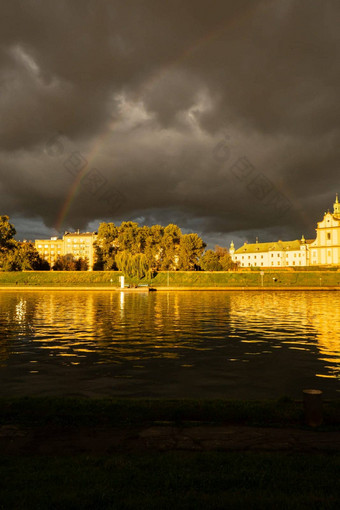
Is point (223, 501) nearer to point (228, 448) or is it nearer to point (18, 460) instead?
point (228, 448)

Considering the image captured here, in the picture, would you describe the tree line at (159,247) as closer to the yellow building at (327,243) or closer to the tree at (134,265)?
the tree at (134,265)

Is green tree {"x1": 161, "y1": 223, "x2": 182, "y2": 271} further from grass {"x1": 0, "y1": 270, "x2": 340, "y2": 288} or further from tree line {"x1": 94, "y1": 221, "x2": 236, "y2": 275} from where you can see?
grass {"x1": 0, "y1": 270, "x2": 340, "y2": 288}

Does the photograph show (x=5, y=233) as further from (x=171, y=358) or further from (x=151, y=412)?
(x=151, y=412)

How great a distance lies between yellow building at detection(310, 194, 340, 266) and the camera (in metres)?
163

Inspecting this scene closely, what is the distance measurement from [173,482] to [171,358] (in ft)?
43.5

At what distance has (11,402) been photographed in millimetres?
10664

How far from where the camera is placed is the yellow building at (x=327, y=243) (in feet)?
536

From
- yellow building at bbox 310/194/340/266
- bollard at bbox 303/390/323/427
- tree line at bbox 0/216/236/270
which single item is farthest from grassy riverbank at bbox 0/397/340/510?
yellow building at bbox 310/194/340/266

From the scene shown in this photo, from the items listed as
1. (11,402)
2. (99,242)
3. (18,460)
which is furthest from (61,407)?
(99,242)

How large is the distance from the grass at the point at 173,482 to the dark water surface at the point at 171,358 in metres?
6.22

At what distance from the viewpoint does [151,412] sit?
998 cm

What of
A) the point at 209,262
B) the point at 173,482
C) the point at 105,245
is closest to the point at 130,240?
the point at 105,245

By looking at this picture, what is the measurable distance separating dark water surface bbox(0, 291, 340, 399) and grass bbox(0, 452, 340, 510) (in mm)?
6222

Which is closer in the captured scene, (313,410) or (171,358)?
(313,410)
